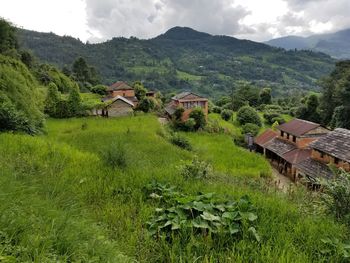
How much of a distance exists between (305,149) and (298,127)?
3.23 meters

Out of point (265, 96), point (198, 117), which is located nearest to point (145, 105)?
point (198, 117)

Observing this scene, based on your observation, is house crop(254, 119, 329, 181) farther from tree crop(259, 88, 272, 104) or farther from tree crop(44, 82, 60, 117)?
tree crop(259, 88, 272, 104)

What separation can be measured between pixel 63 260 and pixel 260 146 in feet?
110

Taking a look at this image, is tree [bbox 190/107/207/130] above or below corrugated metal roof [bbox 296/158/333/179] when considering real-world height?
above

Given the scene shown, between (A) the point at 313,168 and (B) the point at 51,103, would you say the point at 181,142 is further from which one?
(B) the point at 51,103

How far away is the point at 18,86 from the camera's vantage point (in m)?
17.5

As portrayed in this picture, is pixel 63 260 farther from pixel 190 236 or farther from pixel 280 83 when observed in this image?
pixel 280 83

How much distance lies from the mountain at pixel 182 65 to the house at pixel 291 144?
78.2 metres

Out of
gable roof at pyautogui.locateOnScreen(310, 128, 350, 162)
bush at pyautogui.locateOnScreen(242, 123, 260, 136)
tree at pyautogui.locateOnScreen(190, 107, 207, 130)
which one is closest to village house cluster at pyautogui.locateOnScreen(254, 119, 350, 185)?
gable roof at pyautogui.locateOnScreen(310, 128, 350, 162)

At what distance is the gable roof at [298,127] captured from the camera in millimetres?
27844

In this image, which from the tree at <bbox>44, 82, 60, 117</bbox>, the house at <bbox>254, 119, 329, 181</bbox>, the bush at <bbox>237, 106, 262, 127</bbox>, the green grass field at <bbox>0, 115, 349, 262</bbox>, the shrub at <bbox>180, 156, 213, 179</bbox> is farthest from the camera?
the bush at <bbox>237, 106, 262, 127</bbox>

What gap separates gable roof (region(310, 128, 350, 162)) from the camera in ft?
62.8

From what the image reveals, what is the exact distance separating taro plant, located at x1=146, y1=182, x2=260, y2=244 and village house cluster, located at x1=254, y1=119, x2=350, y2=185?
11524 mm

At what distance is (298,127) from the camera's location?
29266 millimetres
